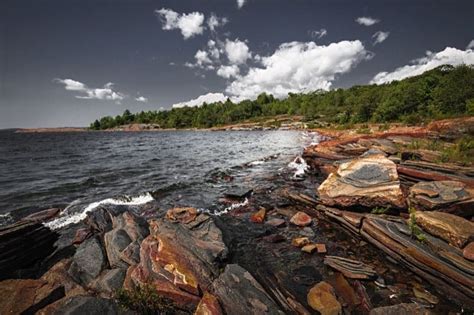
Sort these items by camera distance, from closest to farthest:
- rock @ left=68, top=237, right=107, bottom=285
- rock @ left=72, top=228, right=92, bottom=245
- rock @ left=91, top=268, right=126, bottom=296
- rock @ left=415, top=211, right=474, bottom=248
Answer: rock @ left=91, top=268, right=126, bottom=296
rock @ left=415, top=211, right=474, bottom=248
rock @ left=68, top=237, right=107, bottom=285
rock @ left=72, top=228, right=92, bottom=245

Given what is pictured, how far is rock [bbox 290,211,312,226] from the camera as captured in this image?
33.7 ft

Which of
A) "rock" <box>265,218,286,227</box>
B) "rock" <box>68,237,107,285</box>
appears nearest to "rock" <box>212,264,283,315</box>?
"rock" <box>68,237,107,285</box>

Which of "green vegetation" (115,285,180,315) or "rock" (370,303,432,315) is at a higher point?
"green vegetation" (115,285,180,315)

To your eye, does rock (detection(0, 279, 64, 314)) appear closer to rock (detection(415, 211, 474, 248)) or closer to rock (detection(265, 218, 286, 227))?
rock (detection(265, 218, 286, 227))

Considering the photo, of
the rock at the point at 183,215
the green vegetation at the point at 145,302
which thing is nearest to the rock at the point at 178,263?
the green vegetation at the point at 145,302

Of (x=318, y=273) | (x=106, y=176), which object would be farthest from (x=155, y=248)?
(x=106, y=176)

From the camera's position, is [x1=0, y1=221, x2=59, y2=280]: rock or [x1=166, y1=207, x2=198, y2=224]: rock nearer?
[x1=0, y1=221, x2=59, y2=280]: rock

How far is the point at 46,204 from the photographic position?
14.6 metres

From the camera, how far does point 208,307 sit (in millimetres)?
4996

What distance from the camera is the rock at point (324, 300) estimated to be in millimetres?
5496

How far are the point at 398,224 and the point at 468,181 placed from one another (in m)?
4.50

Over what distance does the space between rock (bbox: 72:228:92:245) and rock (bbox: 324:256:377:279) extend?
9900 mm

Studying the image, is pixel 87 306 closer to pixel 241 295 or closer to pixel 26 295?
pixel 26 295

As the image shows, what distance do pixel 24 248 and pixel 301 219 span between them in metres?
10.9
